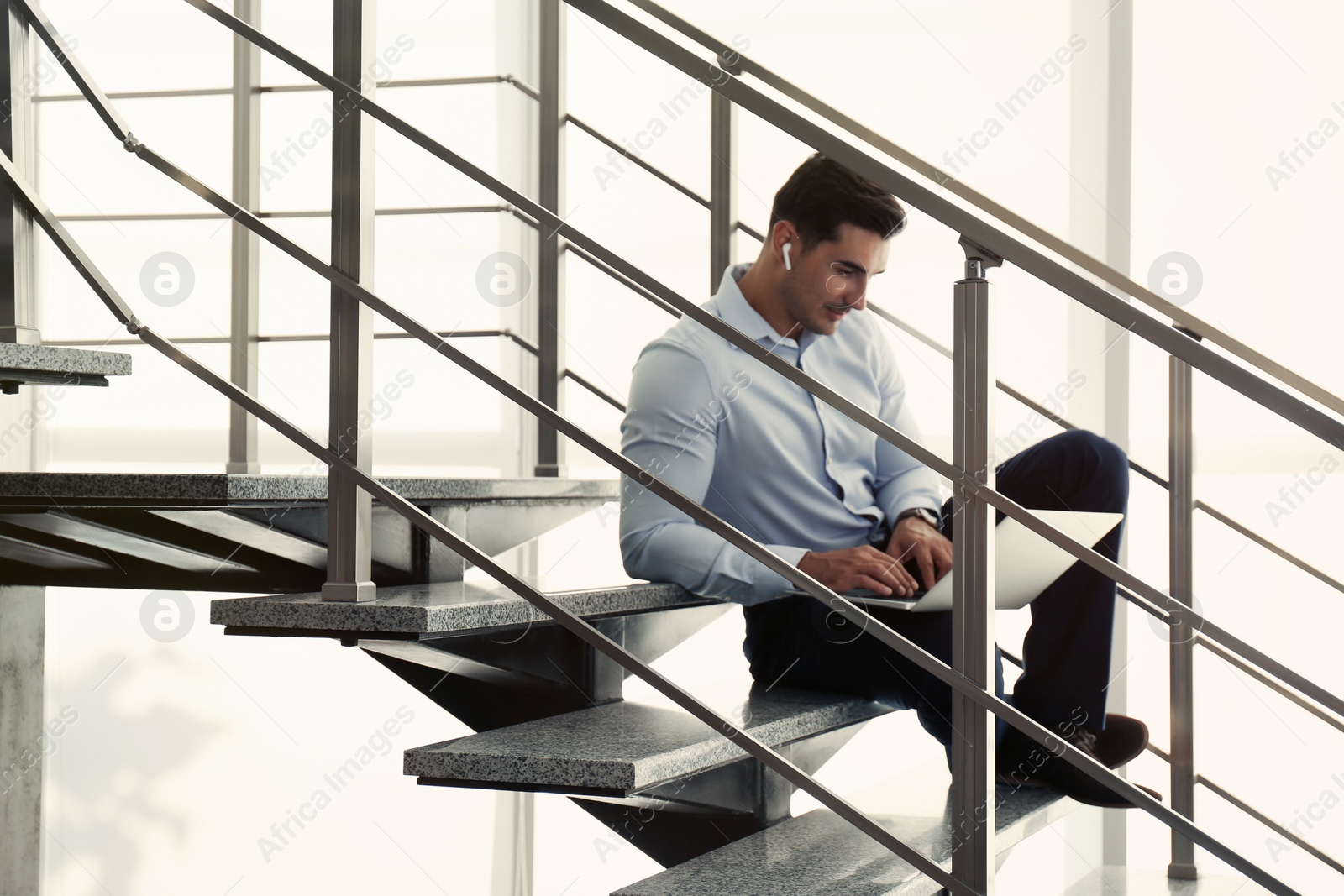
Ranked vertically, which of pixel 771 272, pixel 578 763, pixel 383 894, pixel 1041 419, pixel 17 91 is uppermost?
pixel 17 91

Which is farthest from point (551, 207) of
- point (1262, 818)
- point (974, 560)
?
point (1262, 818)

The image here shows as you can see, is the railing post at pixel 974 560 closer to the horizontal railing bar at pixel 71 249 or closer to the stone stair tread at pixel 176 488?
the stone stair tread at pixel 176 488

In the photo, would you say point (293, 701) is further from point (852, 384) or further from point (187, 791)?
point (852, 384)

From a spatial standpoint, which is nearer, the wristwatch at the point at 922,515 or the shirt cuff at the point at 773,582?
the shirt cuff at the point at 773,582

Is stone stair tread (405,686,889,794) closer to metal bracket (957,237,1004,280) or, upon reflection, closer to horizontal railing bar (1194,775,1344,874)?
metal bracket (957,237,1004,280)

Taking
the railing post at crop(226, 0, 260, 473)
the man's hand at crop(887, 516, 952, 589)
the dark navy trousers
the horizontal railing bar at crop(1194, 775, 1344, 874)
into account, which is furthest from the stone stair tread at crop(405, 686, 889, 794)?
the railing post at crop(226, 0, 260, 473)

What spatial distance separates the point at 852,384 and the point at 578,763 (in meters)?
0.74

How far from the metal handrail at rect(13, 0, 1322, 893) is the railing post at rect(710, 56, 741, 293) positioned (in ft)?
2.52

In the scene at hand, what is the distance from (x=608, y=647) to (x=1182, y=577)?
26.9 inches

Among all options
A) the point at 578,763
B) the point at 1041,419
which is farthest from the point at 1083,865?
the point at 578,763

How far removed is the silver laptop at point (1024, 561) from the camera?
1.06 meters

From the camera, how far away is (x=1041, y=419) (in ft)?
8.56

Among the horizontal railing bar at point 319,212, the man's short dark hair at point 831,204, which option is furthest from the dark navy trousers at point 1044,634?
the horizontal railing bar at point 319,212

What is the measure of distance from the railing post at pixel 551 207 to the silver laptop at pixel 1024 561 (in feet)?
2.84
